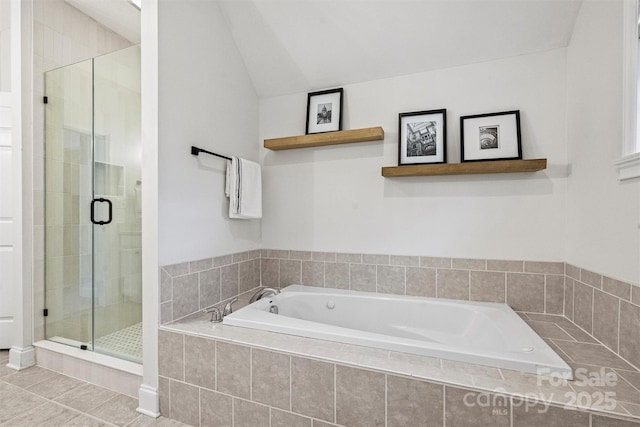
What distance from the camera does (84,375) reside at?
192cm

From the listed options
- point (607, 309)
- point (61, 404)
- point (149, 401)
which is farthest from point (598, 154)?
point (61, 404)

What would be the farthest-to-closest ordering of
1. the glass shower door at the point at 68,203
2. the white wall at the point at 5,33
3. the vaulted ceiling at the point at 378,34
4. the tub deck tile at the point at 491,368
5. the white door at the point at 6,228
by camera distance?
the white wall at the point at 5,33 < the white door at the point at 6,228 < the glass shower door at the point at 68,203 < the vaulted ceiling at the point at 378,34 < the tub deck tile at the point at 491,368

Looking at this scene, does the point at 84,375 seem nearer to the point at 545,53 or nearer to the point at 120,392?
the point at 120,392

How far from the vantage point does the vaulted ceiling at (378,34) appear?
A: 5.82 ft

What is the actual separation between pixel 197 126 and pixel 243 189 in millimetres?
504

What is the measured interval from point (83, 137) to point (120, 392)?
168 cm

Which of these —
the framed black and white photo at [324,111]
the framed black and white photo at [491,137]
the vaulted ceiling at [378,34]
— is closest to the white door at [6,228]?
the vaulted ceiling at [378,34]

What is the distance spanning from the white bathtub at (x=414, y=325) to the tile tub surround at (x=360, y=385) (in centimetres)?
4

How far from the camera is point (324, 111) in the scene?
7.62 ft

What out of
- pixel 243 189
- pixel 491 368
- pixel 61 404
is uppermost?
pixel 243 189

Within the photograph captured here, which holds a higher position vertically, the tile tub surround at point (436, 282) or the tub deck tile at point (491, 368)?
the tile tub surround at point (436, 282)

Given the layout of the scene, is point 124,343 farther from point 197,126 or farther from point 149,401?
point 197,126

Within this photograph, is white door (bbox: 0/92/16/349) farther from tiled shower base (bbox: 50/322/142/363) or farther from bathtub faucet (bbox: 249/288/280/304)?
bathtub faucet (bbox: 249/288/280/304)

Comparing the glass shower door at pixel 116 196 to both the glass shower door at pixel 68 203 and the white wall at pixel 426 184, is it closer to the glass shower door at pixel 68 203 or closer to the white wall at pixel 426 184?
the glass shower door at pixel 68 203
